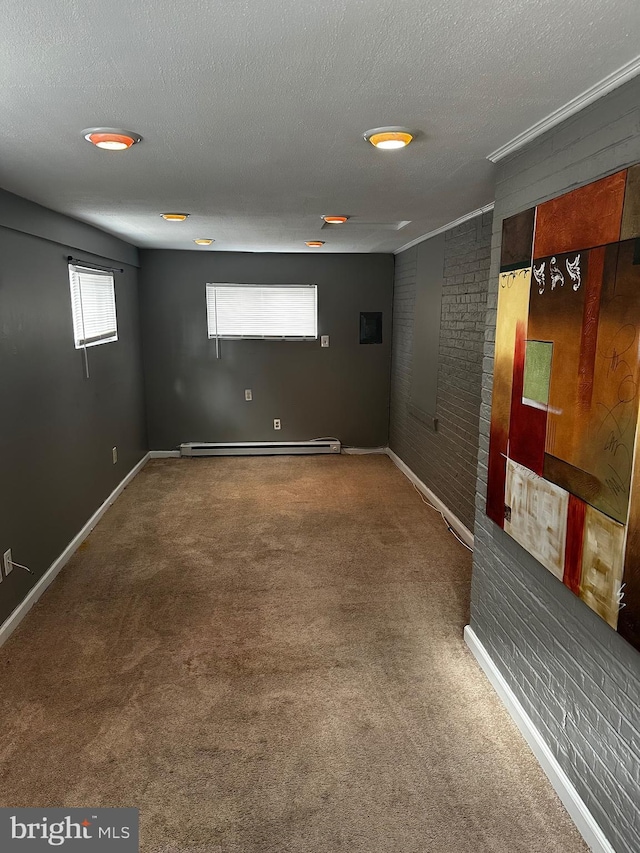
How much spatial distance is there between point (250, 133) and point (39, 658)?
2.46 m

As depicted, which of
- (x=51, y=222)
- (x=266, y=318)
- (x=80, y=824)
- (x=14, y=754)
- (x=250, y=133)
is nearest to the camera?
(x=80, y=824)

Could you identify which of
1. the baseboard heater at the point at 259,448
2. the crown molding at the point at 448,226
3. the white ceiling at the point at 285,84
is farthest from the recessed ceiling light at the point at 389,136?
the baseboard heater at the point at 259,448

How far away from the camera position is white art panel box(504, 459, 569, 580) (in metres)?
1.82

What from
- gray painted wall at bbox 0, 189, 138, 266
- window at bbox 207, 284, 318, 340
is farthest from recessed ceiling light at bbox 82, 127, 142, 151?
window at bbox 207, 284, 318, 340

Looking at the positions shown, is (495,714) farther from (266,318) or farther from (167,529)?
(266,318)

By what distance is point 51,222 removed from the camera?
11.1 ft

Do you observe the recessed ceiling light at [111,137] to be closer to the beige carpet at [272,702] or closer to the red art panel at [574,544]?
the red art panel at [574,544]

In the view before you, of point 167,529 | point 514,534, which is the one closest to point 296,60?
point 514,534

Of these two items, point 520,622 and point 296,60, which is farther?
point 520,622

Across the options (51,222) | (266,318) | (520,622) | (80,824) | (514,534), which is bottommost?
(80,824)

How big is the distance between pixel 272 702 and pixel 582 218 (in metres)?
2.14

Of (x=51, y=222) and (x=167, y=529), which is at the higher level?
(x=51, y=222)

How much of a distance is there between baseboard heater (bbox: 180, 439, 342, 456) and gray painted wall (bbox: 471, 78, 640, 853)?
3.71 metres

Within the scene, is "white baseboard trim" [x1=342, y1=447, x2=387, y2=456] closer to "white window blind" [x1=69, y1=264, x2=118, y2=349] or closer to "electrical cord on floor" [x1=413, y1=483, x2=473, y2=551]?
"electrical cord on floor" [x1=413, y1=483, x2=473, y2=551]
